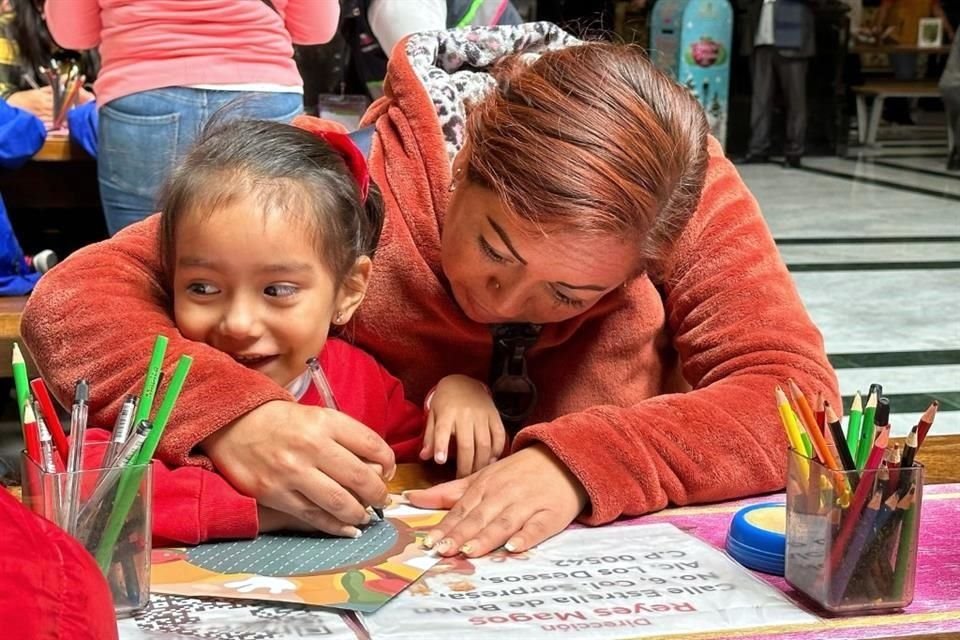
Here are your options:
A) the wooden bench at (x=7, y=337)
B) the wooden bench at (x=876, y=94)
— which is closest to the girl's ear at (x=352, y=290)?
the wooden bench at (x=7, y=337)

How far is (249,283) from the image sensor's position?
124 centimetres

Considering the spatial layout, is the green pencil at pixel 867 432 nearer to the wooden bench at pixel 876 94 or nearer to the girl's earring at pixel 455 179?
the girl's earring at pixel 455 179

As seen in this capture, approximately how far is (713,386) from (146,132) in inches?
62.6

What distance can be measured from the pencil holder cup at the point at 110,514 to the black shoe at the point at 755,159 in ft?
32.7

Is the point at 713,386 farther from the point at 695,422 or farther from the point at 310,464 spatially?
the point at 310,464

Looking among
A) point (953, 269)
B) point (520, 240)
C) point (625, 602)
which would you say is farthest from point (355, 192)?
point (953, 269)

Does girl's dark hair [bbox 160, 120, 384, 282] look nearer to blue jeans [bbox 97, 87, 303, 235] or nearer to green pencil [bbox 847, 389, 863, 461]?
green pencil [bbox 847, 389, 863, 461]

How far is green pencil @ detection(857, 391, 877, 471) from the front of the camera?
990 millimetres

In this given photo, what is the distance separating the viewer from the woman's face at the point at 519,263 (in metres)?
1.26

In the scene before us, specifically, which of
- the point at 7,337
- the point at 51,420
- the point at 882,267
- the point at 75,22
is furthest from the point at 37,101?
the point at 882,267

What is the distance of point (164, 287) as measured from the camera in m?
1.36

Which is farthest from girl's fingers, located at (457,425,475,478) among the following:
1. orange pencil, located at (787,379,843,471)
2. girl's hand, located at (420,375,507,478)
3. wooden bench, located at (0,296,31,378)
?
wooden bench, located at (0,296,31,378)

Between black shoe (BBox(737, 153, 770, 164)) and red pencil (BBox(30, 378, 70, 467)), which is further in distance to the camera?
black shoe (BBox(737, 153, 770, 164))

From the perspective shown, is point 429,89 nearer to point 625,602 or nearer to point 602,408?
point 602,408
